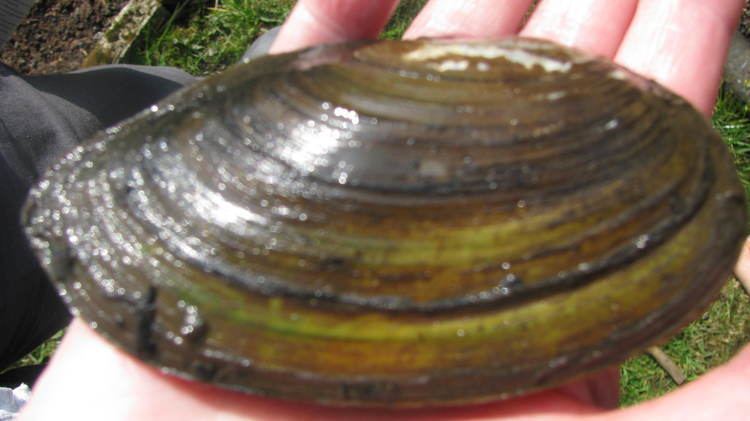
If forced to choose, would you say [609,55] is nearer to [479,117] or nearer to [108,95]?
[479,117]

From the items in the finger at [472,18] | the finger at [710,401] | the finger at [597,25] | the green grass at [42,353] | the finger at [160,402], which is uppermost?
the finger at [597,25]

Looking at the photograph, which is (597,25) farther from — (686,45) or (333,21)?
(333,21)

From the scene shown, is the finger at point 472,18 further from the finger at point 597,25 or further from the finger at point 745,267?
the finger at point 745,267

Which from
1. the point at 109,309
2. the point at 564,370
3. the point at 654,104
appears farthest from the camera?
the point at 654,104

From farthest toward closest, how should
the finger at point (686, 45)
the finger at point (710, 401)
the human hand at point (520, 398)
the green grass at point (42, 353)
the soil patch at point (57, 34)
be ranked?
1. the soil patch at point (57, 34)
2. the green grass at point (42, 353)
3. the finger at point (686, 45)
4. the human hand at point (520, 398)
5. the finger at point (710, 401)

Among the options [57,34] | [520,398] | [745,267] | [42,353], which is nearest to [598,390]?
[520,398]

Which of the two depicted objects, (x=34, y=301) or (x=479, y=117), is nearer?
(x=479, y=117)

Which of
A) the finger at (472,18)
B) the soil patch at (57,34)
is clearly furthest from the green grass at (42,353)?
the finger at (472,18)

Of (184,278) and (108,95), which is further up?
(184,278)

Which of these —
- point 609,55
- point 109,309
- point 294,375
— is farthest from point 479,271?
point 609,55
